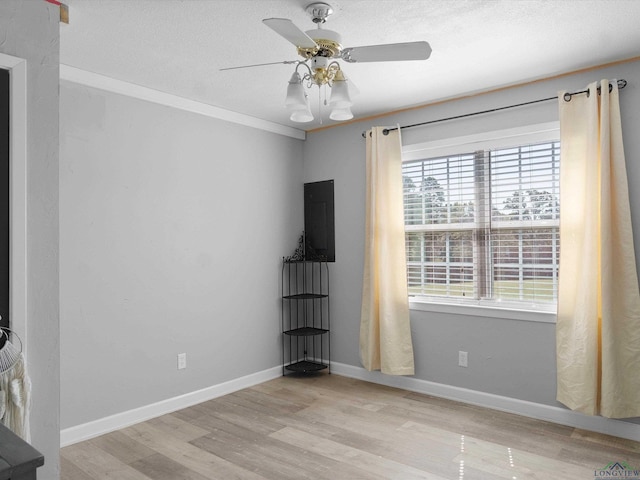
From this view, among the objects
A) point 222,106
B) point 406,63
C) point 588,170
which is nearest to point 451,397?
point 588,170

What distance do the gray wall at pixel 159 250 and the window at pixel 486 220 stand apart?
1.39 metres

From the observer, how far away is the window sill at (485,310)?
3354mm

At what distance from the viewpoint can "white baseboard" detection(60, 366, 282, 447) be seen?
3047 mm

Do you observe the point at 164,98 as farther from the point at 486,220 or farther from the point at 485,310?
the point at 485,310

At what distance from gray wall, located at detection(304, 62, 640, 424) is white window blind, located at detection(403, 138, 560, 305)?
8.8 inches

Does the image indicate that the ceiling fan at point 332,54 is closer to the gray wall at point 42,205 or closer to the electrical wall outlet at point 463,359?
the gray wall at point 42,205

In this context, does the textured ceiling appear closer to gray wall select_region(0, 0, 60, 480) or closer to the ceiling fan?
the ceiling fan

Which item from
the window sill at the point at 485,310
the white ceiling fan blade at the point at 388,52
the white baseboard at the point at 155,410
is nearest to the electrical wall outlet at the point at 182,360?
the white baseboard at the point at 155,410

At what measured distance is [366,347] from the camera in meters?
4.17

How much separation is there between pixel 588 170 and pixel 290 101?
6.74 feet

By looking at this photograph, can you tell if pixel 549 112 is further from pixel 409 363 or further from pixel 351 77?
pixel 409 363

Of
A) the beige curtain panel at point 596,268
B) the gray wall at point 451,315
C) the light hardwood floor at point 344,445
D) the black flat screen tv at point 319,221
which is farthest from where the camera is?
the black flat screen tv at point 319,221

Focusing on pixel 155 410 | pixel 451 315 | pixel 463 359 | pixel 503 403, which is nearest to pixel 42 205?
pixel 155 410

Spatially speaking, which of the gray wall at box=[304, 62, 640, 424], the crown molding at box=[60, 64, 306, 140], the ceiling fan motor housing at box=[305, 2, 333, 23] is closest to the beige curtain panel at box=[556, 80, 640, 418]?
the gray wall at box=[304, 62, 640, 424]
